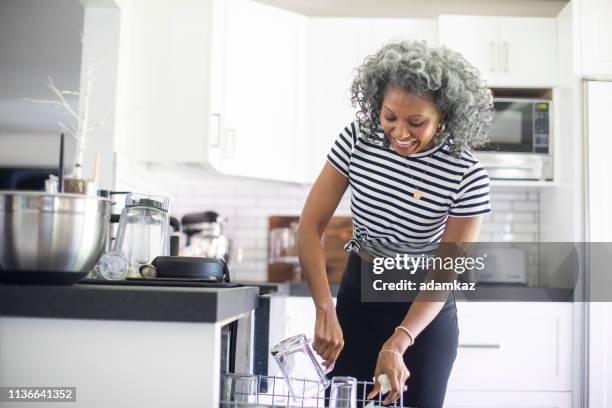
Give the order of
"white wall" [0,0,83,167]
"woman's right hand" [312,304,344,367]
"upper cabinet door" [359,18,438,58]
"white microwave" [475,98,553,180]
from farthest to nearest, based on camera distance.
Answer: "upper cabinet door" [359,18,438,58]
"white microwave" [475,98,553,180]
"white wall" [0,0,83,167]
"woman's right hand" [312,304,344,367]

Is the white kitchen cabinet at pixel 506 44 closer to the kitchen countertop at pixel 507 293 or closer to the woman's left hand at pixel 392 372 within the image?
the kitchen countertop at pixel 507 293

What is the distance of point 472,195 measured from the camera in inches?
66.7

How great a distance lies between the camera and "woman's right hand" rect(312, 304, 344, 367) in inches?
59.2

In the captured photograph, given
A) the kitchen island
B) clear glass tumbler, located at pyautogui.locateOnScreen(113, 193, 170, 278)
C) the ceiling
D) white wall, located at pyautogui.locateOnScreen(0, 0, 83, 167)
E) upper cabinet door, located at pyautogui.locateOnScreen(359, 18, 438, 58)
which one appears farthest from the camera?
the ceiling

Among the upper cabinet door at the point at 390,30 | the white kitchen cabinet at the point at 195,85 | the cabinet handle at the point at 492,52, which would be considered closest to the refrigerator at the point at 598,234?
the cabinet handle at the point at 492,52

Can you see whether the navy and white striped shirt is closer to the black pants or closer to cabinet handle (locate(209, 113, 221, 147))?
the black pants

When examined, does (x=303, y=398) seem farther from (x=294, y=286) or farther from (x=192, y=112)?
(x=192, y=112)

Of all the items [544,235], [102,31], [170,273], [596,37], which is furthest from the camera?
[544,235]

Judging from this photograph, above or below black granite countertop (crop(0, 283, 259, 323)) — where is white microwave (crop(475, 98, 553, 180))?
above

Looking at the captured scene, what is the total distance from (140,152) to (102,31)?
525 mm

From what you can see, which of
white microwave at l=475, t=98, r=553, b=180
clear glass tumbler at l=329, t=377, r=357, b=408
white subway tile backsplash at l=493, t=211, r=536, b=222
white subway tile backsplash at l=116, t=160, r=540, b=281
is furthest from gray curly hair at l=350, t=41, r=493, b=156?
white subway tile backsplash at l=493, t=211, r=536, b=222

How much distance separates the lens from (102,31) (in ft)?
10.2

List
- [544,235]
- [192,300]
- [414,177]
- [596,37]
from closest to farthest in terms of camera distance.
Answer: [192,300], [414,177], [596,37], [544,235]

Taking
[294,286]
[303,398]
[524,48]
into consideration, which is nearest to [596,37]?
[524,48]
